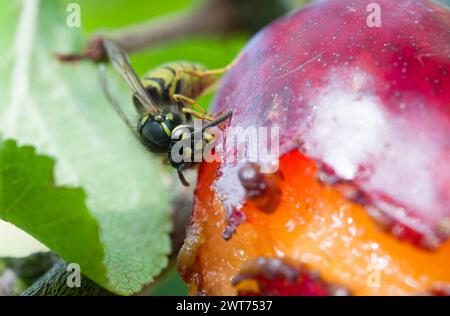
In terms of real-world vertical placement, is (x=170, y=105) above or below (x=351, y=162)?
below

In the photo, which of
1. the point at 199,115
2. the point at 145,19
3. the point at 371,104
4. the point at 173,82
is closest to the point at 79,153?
the point at 173,82

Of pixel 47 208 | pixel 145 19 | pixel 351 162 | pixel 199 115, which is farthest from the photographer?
pixel 145 19

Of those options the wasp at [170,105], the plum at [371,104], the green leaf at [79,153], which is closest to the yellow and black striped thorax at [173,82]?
the wasp at [170,105]

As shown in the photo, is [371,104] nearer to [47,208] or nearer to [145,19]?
[47,208]

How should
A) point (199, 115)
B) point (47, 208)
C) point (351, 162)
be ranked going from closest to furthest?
point (351, 162), point (47, 208), point (199, 115)

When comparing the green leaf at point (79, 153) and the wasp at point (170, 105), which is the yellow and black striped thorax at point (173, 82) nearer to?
the wasp at point (170, 105)

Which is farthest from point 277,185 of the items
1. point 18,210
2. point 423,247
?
point 18,210
